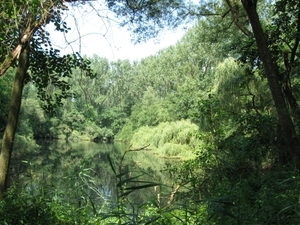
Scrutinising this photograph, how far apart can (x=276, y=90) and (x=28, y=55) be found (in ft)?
9.59

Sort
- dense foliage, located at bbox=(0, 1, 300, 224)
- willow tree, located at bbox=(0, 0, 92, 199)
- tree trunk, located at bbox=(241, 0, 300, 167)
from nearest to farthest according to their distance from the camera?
dense foliage, located at bbox=(0, 1, 300, 224) < willow tree, located at bbox=(0, 0, 92, 199) < tree trunk, located at bbox=(241, 0, 300, 167)

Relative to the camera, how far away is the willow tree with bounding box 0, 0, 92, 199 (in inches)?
92.5

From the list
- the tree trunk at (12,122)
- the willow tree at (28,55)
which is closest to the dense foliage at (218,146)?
the willow tree at (28,55)

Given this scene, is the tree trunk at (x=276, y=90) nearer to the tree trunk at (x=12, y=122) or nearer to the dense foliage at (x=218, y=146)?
the dense foliage at (x=218, y=146)

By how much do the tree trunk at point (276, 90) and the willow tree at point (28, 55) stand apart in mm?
2172

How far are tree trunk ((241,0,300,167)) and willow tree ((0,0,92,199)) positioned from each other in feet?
7.13

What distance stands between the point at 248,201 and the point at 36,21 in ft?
7.70

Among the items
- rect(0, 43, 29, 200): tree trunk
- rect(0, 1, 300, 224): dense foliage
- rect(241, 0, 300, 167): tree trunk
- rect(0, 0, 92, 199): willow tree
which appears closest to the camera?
rect(0, 1, 300, 224): dense foliage

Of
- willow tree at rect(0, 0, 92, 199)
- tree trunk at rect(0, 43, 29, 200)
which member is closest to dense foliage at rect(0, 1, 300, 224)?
willow tree at rect(0, 0, 92, 199)

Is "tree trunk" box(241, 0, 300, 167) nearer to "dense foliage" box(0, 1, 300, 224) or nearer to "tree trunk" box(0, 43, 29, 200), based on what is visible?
"dense foliage" box(0, 1, 300, 224)

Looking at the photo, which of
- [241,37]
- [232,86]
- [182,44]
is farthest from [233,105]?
[182,44]

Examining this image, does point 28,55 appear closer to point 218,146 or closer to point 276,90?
point 276,90

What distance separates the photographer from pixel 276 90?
12.7ft

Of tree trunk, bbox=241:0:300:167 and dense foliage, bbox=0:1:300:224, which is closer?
dense foliage, bbox=0:1:300:224
